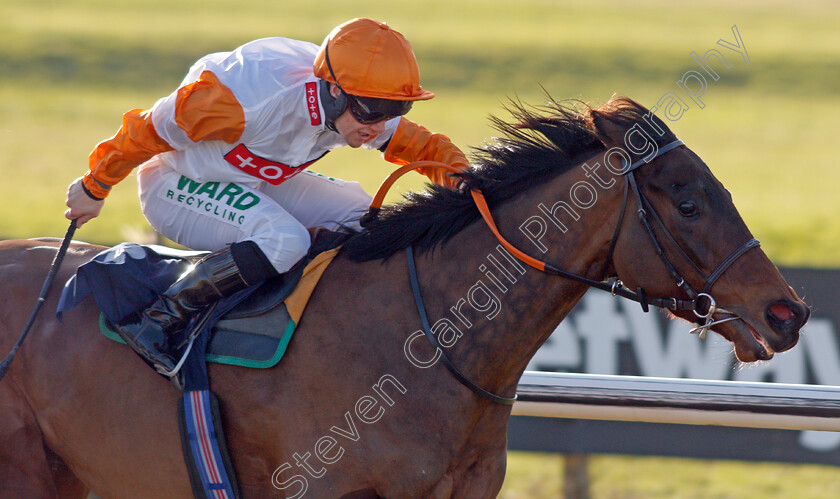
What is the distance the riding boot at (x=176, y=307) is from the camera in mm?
2830

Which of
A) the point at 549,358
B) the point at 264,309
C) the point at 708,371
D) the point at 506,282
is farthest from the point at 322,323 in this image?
the point at 708,371

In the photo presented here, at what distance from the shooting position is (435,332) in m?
2.78

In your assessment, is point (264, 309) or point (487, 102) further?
point (487, 102)

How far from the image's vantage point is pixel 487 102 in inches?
823

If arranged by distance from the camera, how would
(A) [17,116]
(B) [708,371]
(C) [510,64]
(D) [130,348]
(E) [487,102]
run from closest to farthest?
(D) [130,348] < (B) [708,371] < (A) [17,116] < (E) [487,102] < (C) [510,64]

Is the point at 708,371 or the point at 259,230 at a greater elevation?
the point at 259,230

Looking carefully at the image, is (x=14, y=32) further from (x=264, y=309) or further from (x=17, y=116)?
(x=264, y=309)

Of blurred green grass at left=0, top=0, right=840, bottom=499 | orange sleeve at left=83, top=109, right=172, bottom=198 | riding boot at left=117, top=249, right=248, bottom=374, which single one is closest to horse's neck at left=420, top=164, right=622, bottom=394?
riding boot at left=117, top=249, right=248, bottom=374

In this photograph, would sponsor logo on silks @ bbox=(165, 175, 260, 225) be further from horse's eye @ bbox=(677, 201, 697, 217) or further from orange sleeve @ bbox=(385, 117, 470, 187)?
horse's eye @ bbox=(677, 201, 697, 217)

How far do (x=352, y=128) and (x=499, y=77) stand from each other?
65.8 ft

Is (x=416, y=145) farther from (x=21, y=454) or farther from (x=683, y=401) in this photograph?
(x=21, y=454)

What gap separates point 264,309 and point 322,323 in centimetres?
19

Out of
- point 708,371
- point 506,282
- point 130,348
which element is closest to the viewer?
point 506,282

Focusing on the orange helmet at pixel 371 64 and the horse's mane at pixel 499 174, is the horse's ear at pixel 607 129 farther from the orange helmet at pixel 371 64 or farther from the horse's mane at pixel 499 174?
the orange helmet at pixel 371 64
